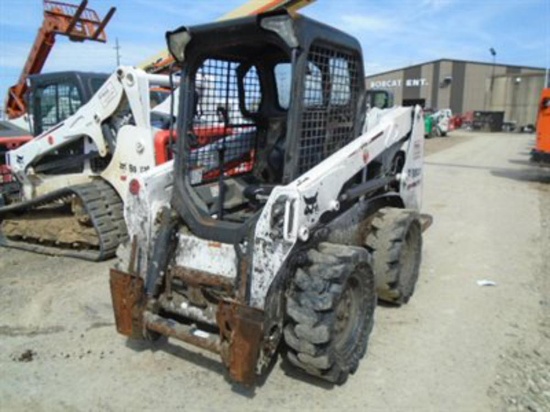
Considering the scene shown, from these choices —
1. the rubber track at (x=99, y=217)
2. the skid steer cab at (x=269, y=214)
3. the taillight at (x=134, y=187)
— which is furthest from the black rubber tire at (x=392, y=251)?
the rubber track at (x=99, y=217)

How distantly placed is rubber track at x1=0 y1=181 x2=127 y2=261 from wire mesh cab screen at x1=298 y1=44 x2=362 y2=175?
130 inches

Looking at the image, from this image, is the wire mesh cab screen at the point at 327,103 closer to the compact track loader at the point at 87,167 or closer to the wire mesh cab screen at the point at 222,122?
the wire mesh cab screen at the point at 222,122

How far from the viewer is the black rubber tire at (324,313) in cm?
306

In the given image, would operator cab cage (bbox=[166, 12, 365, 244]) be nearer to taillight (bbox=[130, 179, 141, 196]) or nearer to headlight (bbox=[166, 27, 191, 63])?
headlight (bbox=[166, 27, 191, 63])

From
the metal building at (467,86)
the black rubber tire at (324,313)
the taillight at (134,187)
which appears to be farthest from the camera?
the metal building at (467,86)

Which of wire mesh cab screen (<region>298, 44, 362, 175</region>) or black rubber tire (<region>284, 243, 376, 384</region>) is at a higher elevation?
wire mesh cab screen (<region>298, 44, 362, 175</region>)

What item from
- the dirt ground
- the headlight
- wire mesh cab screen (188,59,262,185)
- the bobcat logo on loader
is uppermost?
the headlight

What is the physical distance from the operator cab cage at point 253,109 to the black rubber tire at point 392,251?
884 mm

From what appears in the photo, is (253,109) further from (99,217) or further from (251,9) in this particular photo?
(251,9)

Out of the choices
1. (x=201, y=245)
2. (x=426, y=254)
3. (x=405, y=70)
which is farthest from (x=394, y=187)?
(x=405, y=70)

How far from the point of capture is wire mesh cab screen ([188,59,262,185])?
402 centimetres

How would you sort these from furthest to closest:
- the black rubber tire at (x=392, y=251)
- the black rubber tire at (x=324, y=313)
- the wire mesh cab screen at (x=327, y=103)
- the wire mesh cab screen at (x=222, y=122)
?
the black rubber tire at (x=392, y=251)
the wire mesh cab screen at (x=222, y=122)
the wire mesh cab screen at (x=327, y=103)
the black rubber tire at (x=324, y=313)

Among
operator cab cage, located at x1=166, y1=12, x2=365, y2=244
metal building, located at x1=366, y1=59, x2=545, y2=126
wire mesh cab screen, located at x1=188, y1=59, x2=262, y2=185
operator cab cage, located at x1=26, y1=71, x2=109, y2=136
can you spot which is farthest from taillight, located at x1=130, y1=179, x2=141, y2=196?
metal building, located at x1=366, y1=59, x2=545, y2=126

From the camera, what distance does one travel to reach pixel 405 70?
5538 cm
